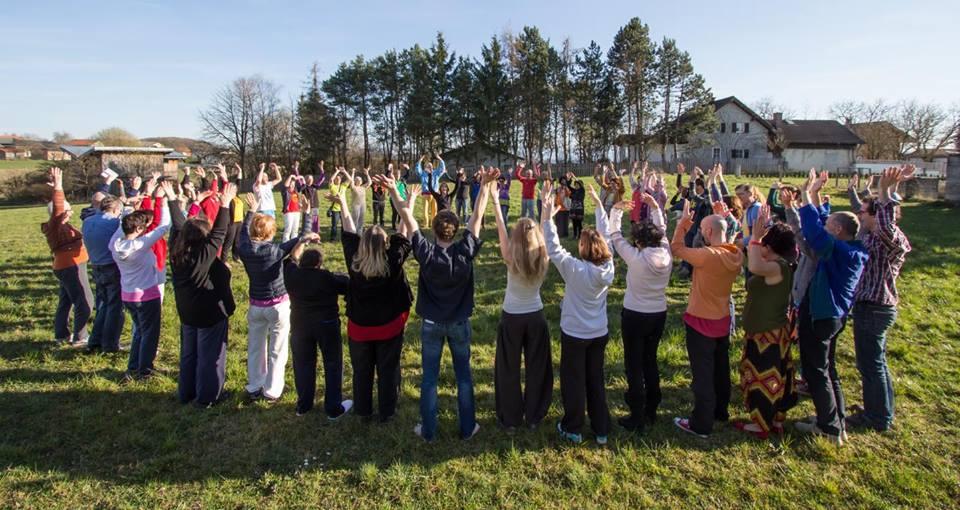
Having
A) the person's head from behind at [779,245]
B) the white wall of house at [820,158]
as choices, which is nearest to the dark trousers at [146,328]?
the person's head from behind at [779,245]

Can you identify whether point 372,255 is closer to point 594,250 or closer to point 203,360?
point 594,250

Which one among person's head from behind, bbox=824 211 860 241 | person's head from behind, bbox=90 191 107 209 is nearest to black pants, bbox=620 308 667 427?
person's head from behind, bbox=824 211 860 241

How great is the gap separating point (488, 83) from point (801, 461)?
41.7 meters

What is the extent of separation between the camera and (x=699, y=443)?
441 centimetres

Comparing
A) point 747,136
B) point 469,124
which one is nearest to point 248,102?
point 469,124

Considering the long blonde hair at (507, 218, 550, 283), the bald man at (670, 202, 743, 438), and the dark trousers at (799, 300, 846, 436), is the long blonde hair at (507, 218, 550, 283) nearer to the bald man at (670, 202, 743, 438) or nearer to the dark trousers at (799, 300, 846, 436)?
the bald man at (670, 202, 743, 438)

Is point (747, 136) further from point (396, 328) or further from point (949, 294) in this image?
point (396, 328)

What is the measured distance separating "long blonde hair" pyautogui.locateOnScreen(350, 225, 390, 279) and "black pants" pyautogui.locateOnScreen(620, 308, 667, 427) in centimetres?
217

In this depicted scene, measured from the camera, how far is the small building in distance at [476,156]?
147ft

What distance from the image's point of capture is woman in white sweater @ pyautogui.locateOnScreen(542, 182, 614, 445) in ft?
13.5

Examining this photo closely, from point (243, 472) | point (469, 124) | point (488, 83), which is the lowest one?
point (243, 472)

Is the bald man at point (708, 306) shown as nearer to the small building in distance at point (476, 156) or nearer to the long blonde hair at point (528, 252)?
the long blonde hair at point (528, 252)

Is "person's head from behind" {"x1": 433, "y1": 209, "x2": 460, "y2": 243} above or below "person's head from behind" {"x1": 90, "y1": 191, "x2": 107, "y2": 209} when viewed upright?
below

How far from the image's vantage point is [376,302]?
170 inches
